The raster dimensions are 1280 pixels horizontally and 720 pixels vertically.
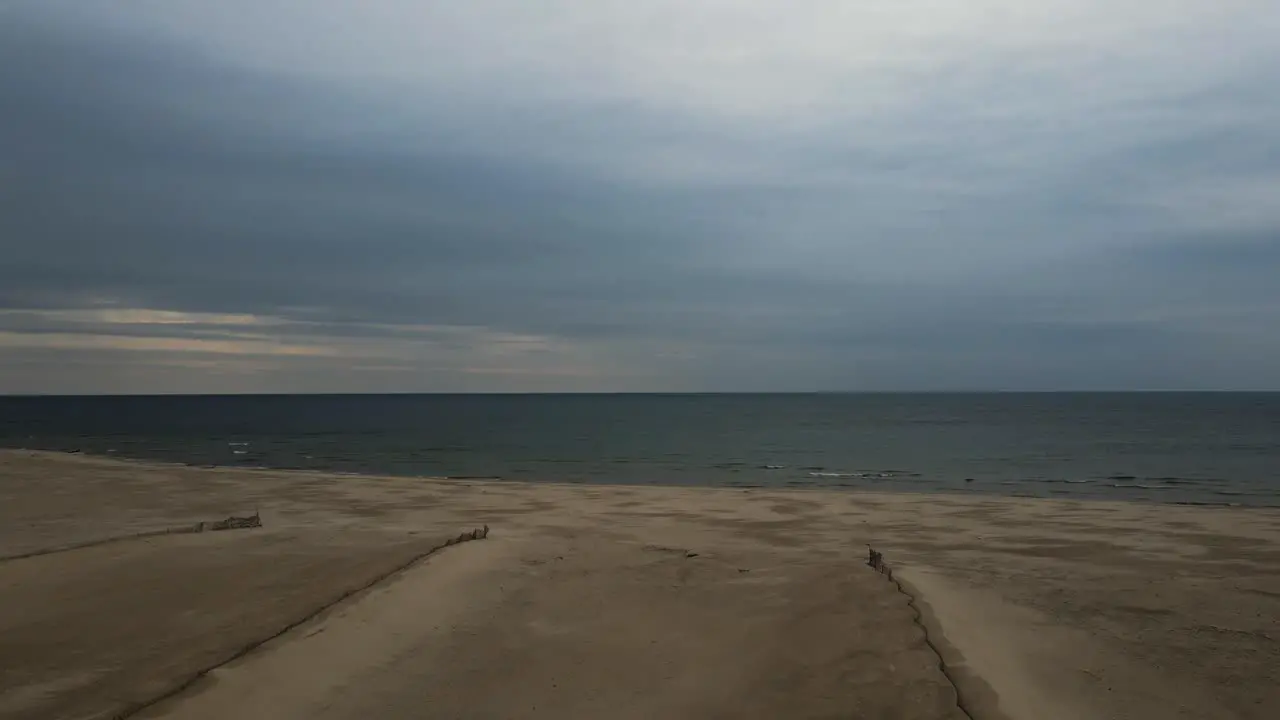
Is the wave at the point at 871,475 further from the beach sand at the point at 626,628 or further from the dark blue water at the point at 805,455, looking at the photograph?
the beach sand at the point at 626,628

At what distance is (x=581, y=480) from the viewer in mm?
40594

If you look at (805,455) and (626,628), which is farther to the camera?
(805,455)

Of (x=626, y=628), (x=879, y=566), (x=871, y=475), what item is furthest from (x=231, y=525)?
(x=871, y=475)

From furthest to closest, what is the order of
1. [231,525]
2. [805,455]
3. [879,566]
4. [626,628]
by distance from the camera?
[805,455] < [231,525] < [879,566] < [626,628]

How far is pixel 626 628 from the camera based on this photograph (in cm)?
947

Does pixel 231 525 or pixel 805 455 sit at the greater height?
pixel 231 525

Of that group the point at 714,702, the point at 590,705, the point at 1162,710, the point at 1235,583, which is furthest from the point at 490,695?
the point at 1235,583

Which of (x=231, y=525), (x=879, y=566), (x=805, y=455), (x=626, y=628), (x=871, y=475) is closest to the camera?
(x=626, y=628)

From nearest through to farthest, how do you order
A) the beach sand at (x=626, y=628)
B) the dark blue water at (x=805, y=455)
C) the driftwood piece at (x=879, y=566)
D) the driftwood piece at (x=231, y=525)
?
the beach sand at (x=626, y=628) → the driftwood piece at (x=879, y=566) → the driftwood piece at (x=231, y=525) → the dark blue water at (x=805, y=455)

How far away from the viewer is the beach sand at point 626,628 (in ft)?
23.9

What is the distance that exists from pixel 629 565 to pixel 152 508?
18.5m

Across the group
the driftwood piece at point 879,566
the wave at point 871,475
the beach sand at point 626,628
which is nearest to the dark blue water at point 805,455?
the wave at point 871,475

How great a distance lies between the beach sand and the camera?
23.9 feet

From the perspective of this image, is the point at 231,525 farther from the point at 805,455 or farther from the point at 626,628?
the point at 805,455
